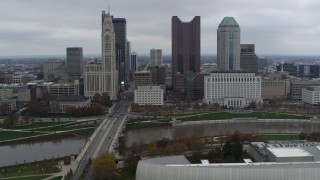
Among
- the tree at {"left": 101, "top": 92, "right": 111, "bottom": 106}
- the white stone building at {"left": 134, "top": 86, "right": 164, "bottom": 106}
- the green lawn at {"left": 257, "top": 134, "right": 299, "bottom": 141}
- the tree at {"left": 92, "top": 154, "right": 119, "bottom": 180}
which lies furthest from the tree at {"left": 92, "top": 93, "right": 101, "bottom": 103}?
the tree at {"left": 92, "top": 154, "right": 119, "bottom": 180}

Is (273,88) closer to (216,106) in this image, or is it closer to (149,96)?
(216,106)

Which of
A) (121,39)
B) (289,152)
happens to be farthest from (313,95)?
(289,152)

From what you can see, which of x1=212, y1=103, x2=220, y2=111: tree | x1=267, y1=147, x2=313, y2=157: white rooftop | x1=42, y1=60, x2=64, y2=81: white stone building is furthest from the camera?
x1=42, y1=60, x2=64, y2=81: white stone building

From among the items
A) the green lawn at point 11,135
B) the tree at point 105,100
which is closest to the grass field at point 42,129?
the green lawn at point 11,135

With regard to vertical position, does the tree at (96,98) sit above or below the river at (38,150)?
above

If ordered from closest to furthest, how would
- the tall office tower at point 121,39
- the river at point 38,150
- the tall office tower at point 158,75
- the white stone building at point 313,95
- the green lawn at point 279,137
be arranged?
the river at point 38,150
the green lawn at point 279,137
the white stone building at point 313,95
the tall office tower at point 158,75
the tall office tower at point 121,39

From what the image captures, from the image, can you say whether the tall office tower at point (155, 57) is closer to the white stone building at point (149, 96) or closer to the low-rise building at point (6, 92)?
the low-rise building at point (6, 92)

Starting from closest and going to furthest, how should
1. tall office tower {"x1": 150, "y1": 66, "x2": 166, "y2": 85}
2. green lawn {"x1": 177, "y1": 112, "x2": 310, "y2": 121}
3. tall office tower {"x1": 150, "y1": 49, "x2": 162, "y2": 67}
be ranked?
green lawn {"x1": 177, "y1": 112, "x2": 310, "y2": 121}, tall office tower {"x1": 150, "y1": 66, "x2": 166, "y2": 85}, tall office tower {"x1": 150, "y1": 49, "x2": 162, "y2": 67}

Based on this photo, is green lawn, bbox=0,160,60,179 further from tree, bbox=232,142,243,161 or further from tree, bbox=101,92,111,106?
tree, bbox=101,92,111,106
